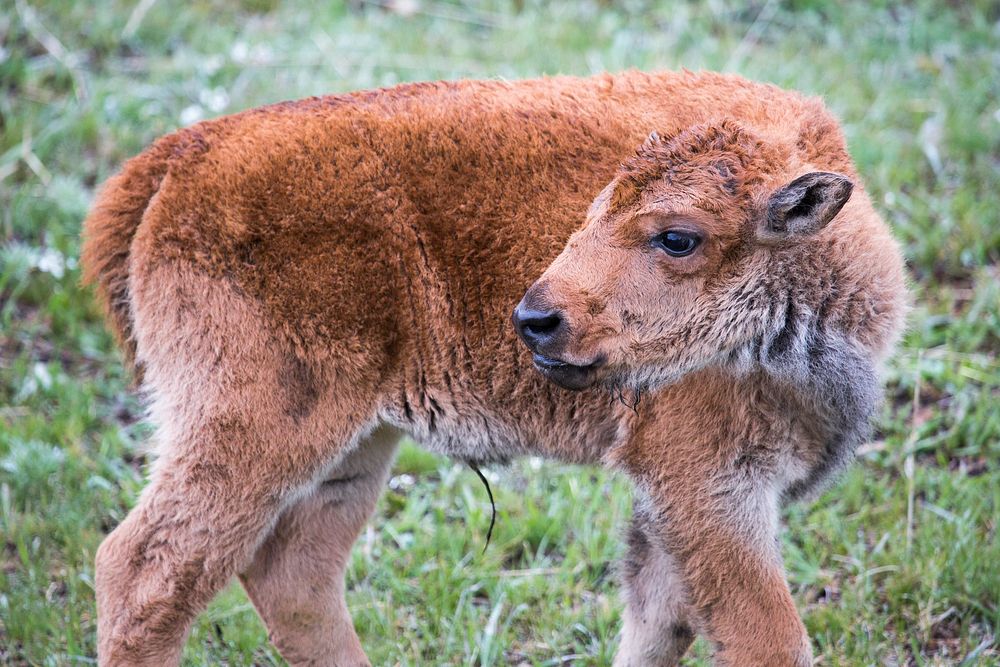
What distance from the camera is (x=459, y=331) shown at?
412 cm

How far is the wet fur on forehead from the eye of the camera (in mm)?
3504

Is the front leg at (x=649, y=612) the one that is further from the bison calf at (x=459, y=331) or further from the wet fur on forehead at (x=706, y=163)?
the wet fur on forehead at (x=706, y=163)

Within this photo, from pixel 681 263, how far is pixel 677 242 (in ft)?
0.22

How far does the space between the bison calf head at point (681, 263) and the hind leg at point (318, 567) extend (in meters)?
1.25

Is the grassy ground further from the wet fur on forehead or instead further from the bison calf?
the wet fur on forehead

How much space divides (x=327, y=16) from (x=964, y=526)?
237 inches

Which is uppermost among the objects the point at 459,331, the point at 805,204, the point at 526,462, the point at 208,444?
the point at 805,204

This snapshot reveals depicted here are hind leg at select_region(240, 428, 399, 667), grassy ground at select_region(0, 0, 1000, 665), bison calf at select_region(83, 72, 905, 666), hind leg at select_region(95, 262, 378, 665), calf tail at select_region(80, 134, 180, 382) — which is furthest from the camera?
grassy ground at select_region(0, 0, 1000, 665)

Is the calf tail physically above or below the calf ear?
below

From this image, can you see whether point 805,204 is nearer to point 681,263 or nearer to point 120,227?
point 681,263

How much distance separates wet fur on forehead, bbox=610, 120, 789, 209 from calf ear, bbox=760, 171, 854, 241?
0.33 feet

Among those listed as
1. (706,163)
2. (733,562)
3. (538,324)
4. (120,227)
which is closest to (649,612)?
(733,562)

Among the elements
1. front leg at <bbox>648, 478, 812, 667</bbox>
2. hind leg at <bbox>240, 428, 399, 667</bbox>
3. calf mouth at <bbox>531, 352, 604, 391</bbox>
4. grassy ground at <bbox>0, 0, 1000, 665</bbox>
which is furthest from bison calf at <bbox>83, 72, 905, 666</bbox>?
grassy ground at <bbox>0, 0, 1000, 665</bbox>

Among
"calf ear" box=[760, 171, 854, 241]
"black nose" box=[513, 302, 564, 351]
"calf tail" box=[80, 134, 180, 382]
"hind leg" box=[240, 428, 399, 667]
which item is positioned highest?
"calf ear" box=[760, 171, 854, 241]
